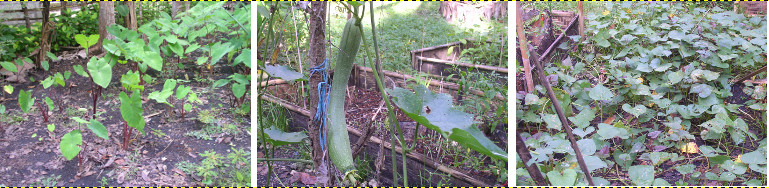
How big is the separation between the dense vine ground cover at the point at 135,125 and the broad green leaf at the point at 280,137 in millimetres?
262

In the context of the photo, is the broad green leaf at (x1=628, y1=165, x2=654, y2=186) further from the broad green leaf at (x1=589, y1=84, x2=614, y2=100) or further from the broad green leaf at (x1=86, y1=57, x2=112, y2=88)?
the broad green leaf at (x1=86, y1=57, x2=112, y2=88)

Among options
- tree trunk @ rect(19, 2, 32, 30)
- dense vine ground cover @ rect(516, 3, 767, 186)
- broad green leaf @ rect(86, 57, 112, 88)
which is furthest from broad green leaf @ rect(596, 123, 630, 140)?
tree trunk @ rect(19, 2, 32, 30)

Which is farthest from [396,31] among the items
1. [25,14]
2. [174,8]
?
[25,14]

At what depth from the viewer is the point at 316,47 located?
1.04m

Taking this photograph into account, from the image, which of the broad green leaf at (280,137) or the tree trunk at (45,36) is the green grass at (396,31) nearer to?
the broad green leaf at (280,137)

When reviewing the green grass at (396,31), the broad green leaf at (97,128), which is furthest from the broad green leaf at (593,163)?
the broad green leaf at (97,128)

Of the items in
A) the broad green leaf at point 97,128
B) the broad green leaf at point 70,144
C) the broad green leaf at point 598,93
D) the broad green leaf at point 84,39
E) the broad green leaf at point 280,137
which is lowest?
the broad green leaf at point 70,144

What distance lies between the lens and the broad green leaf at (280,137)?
3.67 feet

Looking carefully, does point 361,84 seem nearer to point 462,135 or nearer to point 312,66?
point 312,66

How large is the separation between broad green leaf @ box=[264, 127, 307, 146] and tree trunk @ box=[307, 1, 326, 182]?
0.05 m

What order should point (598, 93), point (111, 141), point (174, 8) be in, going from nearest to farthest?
point (598, 93), point (111, 141), point (174, 8)

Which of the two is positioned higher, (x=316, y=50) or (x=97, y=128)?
(x=316, y=50)

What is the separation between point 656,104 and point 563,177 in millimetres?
626

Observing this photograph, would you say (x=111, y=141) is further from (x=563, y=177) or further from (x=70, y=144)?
(x=563, y=177)
